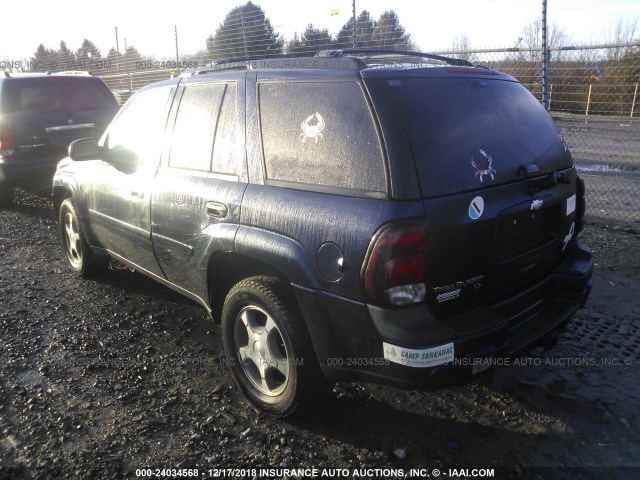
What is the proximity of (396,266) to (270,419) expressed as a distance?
4.34 ft

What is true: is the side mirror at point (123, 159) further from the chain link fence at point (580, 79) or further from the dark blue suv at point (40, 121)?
the dark blue suv at point (40, 121)

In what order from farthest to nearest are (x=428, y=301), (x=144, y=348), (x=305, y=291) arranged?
(x=144, y=348)
(x=305, y=291)
(x=428, y=301)

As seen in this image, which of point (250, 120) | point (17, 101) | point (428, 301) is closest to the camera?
point (428, 301)

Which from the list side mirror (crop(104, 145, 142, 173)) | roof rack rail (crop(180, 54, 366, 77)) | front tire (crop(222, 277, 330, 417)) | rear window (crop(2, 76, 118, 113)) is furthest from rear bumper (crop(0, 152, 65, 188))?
front tire (crop(222, 277, 330, 417))

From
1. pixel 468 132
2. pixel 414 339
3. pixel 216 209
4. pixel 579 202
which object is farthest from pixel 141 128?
pixel 579 202

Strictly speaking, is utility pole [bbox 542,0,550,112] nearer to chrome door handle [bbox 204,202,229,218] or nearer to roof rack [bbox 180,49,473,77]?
roof rack [bbox 180,49,473,77]

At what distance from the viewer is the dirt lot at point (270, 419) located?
9.17 feet

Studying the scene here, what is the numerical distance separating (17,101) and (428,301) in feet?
25.0

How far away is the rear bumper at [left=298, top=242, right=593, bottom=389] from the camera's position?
2.46 metres

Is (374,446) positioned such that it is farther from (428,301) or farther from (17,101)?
(17,101)

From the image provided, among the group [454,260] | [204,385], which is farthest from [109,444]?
Answer: [454,260]

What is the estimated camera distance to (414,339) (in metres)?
2.43

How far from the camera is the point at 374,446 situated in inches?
114

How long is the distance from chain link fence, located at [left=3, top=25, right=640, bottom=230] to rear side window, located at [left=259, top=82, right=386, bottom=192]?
3.39 meters
